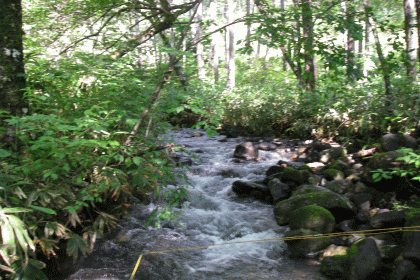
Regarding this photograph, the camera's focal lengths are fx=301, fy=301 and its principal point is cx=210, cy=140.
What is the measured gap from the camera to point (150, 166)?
11.6 ft

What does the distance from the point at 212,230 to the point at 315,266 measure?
Answer: 6.12 feet

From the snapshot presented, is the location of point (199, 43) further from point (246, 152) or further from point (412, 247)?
point (412, 247)

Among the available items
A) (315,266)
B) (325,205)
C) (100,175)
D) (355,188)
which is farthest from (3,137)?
(355,188)

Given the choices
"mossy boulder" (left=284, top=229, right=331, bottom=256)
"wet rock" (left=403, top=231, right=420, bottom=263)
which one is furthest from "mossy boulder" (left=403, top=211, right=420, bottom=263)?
"mossy boulder" (left=284, top=229, right=331, bottom=256)

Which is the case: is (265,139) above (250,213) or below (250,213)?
above

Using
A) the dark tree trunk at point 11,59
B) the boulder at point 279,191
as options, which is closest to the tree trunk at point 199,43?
the dark tree trunk at point 11,59

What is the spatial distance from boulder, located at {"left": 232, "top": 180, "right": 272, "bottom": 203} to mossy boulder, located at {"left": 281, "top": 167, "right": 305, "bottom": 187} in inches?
17.1

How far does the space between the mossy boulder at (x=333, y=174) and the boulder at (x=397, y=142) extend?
0.95 metres

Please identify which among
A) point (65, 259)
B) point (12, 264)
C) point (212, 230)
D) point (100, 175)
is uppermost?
point (100, 175)

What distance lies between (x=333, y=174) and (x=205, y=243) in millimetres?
3022

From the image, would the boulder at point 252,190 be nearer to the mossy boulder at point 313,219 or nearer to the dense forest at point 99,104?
the mossy boulder at point 313,219

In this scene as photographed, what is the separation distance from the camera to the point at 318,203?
475 cm

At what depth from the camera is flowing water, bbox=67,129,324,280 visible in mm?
3805

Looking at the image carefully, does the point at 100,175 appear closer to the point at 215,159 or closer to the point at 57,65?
the point at 57,65
